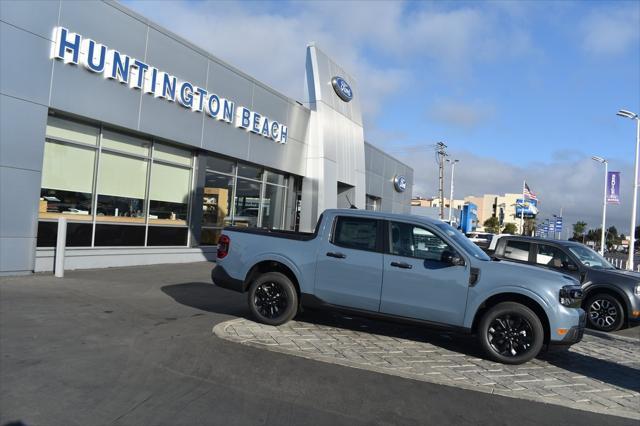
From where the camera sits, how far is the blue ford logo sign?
34.3 metres

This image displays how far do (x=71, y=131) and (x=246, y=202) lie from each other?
7678mm

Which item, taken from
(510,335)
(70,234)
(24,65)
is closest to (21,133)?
(24,65)

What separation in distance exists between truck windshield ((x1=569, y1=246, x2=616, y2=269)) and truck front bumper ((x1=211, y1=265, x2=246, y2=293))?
694 cm

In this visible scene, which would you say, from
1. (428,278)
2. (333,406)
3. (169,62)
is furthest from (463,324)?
(169,62)

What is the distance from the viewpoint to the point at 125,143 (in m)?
13.0

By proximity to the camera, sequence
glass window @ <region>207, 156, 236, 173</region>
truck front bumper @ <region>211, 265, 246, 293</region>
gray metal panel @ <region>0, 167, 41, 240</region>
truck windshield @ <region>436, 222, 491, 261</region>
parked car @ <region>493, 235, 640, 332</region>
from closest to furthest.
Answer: truck windshield @ <region>436, 222, 491, 261</region>
truck front bumper @ <region>211, 265, 246, 293</region>
parked car @ <region>493, 235, 640, 332</region>
gray metal panel @ <region>0, 167, 41, 240</region>
glass window @ <region>207, 156, 236, 173</region>

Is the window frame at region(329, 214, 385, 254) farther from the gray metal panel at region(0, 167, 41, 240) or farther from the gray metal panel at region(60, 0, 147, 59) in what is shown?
the gray metal panel at region(60, 0, 147, 59)

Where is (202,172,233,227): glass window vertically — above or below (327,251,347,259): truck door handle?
above

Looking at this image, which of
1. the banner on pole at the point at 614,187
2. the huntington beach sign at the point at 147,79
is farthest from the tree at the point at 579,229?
the huntington beach sign at the point at 147,79

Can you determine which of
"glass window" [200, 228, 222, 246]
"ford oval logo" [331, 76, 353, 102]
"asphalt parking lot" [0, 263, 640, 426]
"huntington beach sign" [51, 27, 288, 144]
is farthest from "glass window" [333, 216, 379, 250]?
"ford oval logo" [331, 76, 353, 102]

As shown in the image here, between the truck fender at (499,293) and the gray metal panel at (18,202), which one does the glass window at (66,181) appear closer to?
the gray metal panel at (18,202)

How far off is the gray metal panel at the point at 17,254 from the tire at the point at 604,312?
11246 millimetres

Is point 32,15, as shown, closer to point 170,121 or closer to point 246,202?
point 170,121

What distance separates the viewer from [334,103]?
882 inches
